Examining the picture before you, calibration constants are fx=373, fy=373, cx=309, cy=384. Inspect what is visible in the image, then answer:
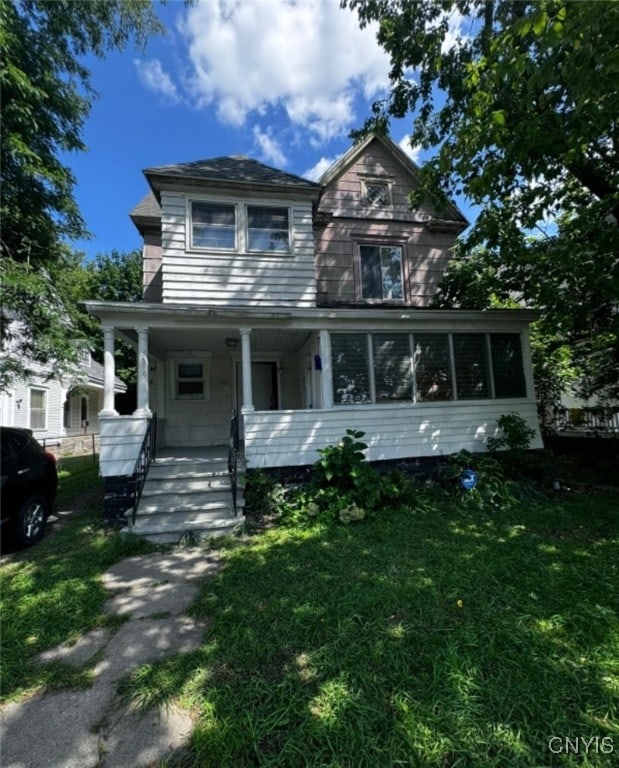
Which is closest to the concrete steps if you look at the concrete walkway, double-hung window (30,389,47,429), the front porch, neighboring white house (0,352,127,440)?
the front porch

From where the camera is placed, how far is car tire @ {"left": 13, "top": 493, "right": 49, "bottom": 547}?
4.99 metres

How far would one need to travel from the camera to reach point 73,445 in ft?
56.1

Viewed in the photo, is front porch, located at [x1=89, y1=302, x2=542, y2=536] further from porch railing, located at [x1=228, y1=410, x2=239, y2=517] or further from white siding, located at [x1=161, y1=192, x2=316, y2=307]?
white siding, located at [x1=161, y1=192, x2=316, y2=307]

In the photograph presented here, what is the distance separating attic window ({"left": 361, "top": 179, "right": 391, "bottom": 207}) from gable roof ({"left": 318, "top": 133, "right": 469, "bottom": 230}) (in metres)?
0.64

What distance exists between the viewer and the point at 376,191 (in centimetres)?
990

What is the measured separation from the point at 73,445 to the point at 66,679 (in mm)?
17203

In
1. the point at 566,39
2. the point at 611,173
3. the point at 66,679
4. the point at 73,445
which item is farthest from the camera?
the point at 73,445

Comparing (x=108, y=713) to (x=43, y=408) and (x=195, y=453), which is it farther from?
(x=43, y=408)

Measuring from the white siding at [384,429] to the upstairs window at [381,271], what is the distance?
11.4 feet

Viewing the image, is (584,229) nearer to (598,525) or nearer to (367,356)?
(367,356)

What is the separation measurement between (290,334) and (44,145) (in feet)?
21.0

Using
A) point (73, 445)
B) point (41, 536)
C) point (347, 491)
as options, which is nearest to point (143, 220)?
point (41, 536)

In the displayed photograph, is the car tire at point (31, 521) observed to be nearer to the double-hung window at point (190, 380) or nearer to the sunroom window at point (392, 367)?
the double-hung window at point (190, 380)

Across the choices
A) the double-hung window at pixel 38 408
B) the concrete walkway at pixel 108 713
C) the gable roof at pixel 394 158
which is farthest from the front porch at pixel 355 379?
the double-hung window at pixel 38 408
